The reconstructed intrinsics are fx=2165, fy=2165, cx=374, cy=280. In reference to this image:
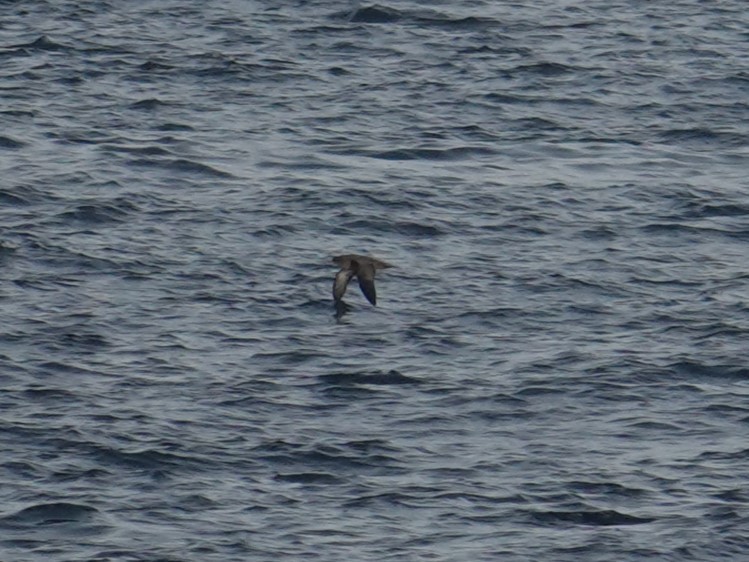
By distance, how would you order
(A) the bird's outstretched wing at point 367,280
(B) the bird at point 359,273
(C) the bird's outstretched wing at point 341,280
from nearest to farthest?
(A) the bird's outstretched wing at point 367,280, (B) the bird at point 359,273, (C) the bird's outstretched wing at point 341,280

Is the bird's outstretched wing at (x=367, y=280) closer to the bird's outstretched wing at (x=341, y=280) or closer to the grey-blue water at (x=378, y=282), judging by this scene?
the bird's outstretched wing at (x=341, y=280)

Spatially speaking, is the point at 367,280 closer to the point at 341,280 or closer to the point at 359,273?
the point at 359,273

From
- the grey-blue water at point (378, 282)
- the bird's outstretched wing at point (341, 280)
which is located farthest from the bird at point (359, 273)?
the grey-blue water at point (378, 282)

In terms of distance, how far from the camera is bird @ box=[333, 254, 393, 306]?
95.6 feet

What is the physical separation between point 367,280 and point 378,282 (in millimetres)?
3831

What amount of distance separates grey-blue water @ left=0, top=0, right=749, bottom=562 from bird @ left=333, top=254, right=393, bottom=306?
1.03 meters

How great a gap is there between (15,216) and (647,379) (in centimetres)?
1119

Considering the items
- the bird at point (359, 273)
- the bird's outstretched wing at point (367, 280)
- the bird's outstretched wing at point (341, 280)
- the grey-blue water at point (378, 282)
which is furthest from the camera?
the bird's outstretched wing at point (341, 280)

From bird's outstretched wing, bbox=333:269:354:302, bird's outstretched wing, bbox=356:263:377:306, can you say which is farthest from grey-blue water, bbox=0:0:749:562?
bird's outstretched wing, bbox=356:263:377:306

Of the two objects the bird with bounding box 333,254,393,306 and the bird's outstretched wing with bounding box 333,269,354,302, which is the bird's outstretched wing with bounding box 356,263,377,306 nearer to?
the bird with bounding box 333,254,393,306

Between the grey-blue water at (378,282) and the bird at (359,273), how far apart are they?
40.6 inches

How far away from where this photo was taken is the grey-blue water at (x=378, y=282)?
2559 centimetres

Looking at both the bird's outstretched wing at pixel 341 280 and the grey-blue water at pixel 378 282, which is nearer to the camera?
the grey-blue water at pixel 378 282

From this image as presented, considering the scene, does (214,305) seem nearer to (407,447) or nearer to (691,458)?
(407,447)
